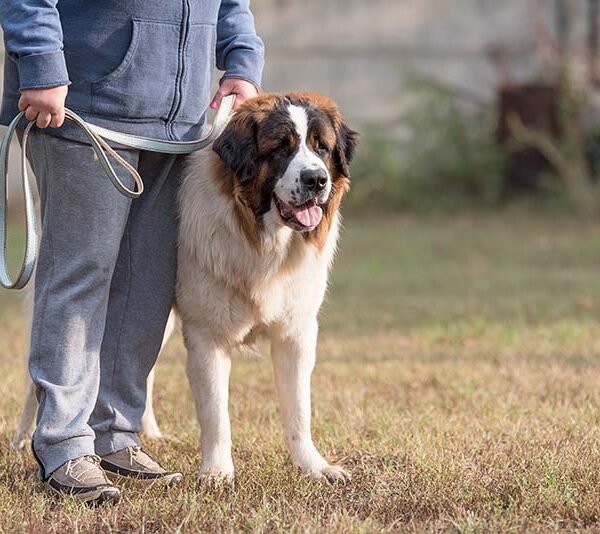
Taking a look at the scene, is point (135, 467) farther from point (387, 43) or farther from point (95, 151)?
point (387, 43)

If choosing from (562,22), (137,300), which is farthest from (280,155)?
(562,22)

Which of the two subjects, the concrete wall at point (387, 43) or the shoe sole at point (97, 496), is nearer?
the shoe sole at point (97, 496)

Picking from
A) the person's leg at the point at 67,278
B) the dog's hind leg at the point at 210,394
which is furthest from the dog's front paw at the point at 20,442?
the dog's hind leg at the point at 210,394

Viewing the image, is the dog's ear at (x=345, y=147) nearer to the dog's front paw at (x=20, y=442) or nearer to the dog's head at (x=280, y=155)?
the dog's head at (x=280, y=155)

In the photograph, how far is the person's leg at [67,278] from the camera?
4.01m

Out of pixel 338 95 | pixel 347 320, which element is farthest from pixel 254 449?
pixel 338 95

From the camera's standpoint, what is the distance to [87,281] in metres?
4.06

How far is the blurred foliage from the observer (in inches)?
574

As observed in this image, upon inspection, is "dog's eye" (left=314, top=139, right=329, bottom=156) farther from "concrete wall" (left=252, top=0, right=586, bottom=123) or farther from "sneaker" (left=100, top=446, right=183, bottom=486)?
"concrete wall" (left=252, top=0, right=586, bottom=123)

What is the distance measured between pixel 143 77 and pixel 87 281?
0.73 m

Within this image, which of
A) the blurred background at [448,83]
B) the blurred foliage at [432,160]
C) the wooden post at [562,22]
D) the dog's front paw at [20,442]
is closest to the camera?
the dog's front paw at [20,442]

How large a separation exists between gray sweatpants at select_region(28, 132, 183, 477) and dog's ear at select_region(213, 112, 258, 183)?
0.26m

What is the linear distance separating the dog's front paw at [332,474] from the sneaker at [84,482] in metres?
0.74

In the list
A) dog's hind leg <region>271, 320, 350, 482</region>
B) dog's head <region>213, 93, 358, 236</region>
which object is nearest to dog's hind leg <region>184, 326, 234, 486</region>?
dog's hind leg <region>271, 320, 350, 482</region>
